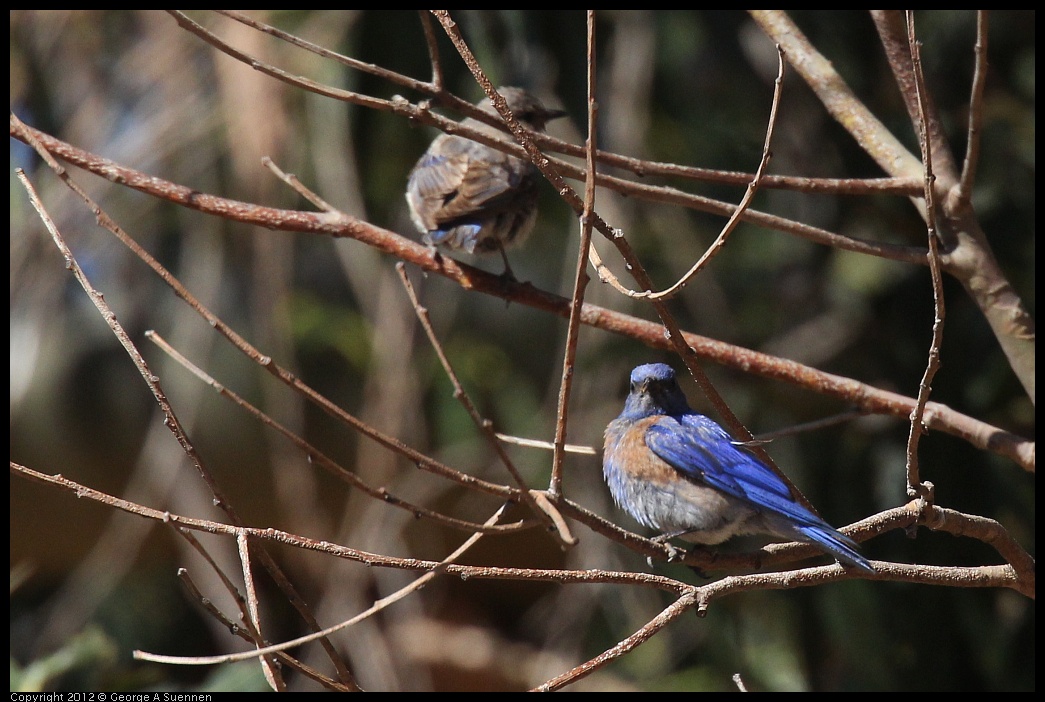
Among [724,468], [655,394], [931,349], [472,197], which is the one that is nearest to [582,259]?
[931,349]

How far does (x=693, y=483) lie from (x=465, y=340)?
153 inches

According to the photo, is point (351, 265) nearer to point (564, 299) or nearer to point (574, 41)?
point (574, 41)

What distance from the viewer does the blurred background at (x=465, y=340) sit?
15.4 ft

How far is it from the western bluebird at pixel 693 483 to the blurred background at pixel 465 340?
4.34 ft

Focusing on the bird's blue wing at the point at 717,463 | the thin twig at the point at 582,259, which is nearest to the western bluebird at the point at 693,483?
the bird's blue wing at the point at 717,463

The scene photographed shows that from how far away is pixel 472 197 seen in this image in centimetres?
438

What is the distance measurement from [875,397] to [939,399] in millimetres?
1598

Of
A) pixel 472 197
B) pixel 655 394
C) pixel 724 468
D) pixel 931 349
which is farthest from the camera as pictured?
pixel 472 197

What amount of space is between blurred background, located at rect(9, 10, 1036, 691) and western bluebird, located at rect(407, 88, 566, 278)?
33cm

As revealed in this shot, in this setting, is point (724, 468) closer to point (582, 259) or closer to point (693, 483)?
point (693, 483)

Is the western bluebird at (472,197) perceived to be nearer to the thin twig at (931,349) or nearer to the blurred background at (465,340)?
the blurred background at (465,340)

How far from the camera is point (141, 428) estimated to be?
7008 millimetres

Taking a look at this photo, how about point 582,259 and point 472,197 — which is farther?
point 472,197

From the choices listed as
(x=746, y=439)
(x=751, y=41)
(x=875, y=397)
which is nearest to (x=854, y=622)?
(x=875, y=397)
